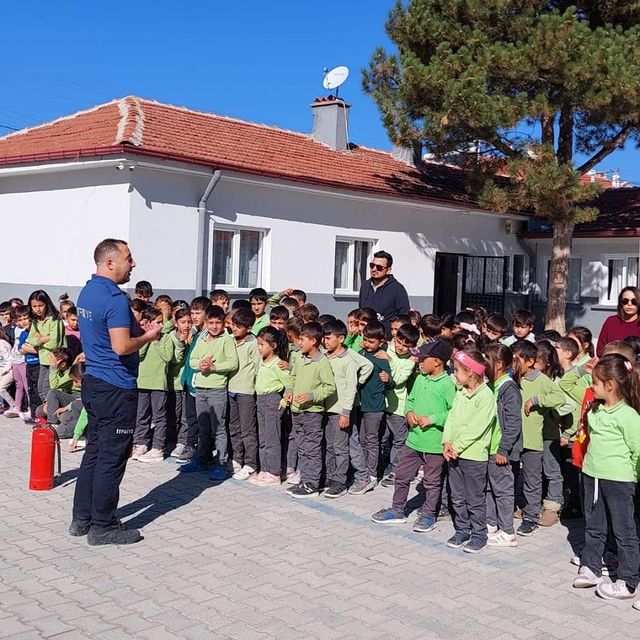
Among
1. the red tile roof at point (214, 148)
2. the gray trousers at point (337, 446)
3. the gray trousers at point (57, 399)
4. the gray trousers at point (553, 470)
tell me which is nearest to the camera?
the gray trousers at point (553, 470)

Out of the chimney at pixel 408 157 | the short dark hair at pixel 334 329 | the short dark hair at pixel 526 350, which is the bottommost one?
the short dark hair at pixel 526 350

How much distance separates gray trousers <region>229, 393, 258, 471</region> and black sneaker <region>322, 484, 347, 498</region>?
3.07 feet

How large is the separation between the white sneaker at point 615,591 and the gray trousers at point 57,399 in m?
6.12

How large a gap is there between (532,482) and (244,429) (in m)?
2.71

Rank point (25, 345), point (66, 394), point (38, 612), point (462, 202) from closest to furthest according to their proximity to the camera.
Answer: point (38, 612) → point (66, 394) → point (25, 345) → point (462, 202)

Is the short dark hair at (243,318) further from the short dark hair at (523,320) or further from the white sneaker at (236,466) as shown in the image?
the short dark hair at (523,320)

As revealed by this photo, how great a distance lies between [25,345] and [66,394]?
114cm

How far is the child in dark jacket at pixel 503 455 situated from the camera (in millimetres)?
5672

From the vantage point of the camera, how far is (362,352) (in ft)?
23.5

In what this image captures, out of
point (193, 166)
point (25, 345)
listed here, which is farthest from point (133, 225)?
point (25, 345)

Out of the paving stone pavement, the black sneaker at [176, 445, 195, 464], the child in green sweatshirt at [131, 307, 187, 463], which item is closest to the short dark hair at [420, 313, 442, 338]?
the paving stone pavement

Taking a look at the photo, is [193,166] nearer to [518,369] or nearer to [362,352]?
[362,352]

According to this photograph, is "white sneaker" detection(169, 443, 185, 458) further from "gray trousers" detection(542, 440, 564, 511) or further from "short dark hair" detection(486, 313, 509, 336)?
"gray trousers" detection(542, 440, 564, 511)

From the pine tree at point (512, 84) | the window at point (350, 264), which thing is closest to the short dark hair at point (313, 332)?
the pine tree at point (512, 84)
